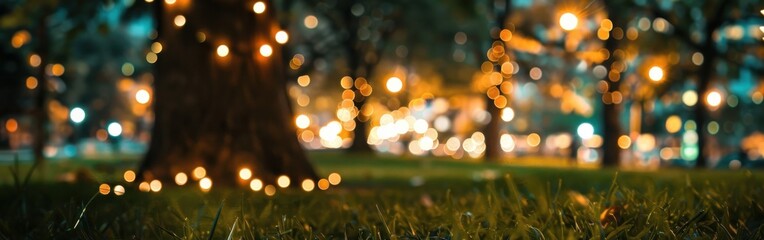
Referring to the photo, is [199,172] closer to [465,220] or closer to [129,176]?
[129,176]

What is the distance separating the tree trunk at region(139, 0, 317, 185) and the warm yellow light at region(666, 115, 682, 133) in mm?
46321

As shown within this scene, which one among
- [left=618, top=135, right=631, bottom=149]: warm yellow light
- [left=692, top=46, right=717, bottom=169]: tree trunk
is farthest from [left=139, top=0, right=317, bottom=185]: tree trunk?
[left=618, top=135, right=631, bottom=149]: warm yellow light

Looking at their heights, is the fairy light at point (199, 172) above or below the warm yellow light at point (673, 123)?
below

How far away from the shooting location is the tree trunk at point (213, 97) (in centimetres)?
1088

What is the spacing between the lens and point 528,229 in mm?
3031

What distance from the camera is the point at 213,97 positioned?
1088cm

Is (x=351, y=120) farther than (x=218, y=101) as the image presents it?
Yes

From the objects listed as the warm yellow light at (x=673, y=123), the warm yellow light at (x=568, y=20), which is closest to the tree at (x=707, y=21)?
the warm yellow light at (x=568, y=20)

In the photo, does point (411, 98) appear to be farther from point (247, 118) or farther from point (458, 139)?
point (458, 139)

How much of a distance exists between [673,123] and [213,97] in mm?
51100

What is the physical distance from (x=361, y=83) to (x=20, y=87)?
10.7m

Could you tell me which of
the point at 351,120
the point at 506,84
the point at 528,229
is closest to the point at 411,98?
the point at 351,120

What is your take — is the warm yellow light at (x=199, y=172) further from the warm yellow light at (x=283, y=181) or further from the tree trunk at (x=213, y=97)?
the warm yellow light at (x=283, y=181)

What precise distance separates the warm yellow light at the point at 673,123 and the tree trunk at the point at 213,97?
46.3 m
